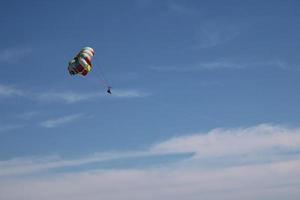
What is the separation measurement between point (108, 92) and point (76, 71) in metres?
8.51

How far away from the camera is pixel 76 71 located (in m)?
79.8

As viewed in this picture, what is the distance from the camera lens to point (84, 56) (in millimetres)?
80125

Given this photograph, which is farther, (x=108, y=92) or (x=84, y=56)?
(x=84, y=56)

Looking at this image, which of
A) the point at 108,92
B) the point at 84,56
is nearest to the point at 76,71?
the point at 84,56

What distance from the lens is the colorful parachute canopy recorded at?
3137 inches

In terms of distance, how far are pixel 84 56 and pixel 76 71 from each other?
2.57 metres

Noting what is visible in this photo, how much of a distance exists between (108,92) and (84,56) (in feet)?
30.3

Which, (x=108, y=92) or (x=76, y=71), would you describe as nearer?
(x=108, y=92)

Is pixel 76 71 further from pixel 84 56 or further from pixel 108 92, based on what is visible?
pixel 108 92

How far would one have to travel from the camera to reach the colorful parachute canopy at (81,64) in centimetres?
7969

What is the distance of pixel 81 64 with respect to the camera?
7956 cm

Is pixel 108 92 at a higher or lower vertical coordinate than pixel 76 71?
lower
